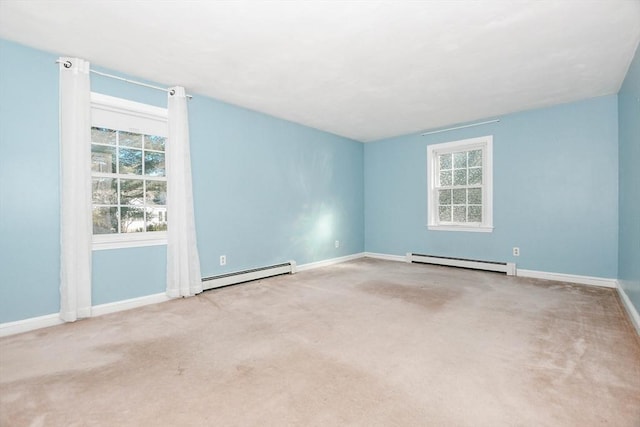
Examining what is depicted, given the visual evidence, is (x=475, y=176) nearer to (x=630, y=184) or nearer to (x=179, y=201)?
(x=630, y=184)

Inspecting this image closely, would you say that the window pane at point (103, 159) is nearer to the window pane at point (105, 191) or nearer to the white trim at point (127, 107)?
the window pane at point (105, 191)

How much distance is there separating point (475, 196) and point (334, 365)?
4.16m

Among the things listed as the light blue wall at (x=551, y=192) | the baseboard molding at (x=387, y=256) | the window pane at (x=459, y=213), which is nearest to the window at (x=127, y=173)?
the baseboard molding at (x=387, y=256)

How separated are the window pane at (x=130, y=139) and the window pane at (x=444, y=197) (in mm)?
4716

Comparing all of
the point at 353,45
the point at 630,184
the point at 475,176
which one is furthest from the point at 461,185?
the point at 353,45

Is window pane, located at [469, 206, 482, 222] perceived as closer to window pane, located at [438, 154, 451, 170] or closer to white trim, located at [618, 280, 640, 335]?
window pane, located at [438, 154, 451, 170]

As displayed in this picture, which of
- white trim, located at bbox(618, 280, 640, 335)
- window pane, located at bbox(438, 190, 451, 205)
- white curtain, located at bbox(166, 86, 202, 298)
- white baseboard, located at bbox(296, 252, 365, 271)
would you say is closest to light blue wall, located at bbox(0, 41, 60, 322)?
white curtain, located at bbox(166, 86, 202, 298)

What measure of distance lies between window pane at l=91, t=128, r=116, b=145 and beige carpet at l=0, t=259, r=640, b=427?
1.76m

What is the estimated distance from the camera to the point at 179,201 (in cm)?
342

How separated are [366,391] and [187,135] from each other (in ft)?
10.6

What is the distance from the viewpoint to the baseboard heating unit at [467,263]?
14.7 feet

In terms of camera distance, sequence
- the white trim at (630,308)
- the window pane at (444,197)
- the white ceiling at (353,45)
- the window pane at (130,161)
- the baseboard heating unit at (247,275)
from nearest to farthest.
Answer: the white ceiling at (353,45) → the white trim at (630,308) → the window pane at (130,161) → the baseboard heating unit at (247,275) → the window pane at (444,197)

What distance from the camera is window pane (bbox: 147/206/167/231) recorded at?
341 cm

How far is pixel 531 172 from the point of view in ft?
14.3
